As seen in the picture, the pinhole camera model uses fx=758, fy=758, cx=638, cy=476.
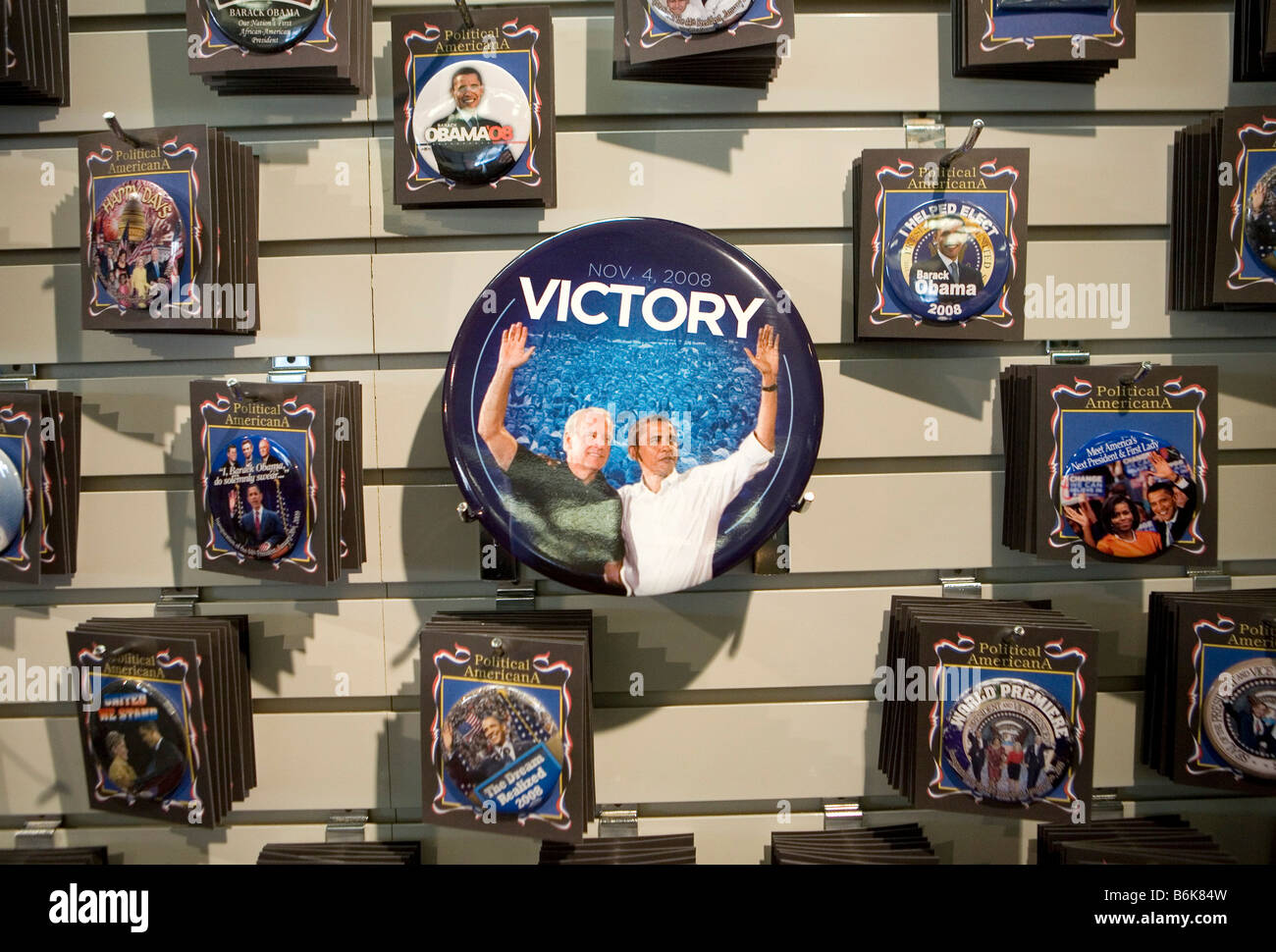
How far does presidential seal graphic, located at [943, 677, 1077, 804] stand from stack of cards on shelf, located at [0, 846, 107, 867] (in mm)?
2160

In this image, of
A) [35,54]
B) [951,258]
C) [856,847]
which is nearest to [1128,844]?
[856,847]

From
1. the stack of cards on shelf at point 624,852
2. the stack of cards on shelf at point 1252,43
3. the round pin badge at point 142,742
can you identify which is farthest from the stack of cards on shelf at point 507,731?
the stack of cards on shelf at point 1252,43

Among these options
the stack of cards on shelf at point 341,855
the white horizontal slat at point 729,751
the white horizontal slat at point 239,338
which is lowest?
the stack of cards on shelf at point 341,855

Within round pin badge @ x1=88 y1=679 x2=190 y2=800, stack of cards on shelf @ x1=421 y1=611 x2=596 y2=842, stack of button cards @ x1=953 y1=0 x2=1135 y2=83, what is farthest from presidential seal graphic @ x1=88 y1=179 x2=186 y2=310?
stack of button cards @ x1=953 y1=0 x2=1135 y2=83

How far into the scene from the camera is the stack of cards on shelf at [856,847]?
1.82 meters

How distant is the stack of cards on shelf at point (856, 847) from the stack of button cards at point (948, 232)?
1.26 m

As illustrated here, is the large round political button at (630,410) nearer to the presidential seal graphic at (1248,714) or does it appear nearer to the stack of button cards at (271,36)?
the stack of button cards at (271,36)

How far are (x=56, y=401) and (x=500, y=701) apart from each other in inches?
52.9

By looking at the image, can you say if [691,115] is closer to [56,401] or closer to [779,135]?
[779,135]

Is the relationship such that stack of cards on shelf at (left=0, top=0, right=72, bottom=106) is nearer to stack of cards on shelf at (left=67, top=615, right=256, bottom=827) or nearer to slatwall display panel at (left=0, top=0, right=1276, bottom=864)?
slatwall display panel at (left=0, top=0, right=1276, bottom=864)

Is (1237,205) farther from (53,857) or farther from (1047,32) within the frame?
(53,857)

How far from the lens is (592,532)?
1.58 meters

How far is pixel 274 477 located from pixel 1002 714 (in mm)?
1794

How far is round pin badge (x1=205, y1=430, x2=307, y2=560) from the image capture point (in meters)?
1.79
